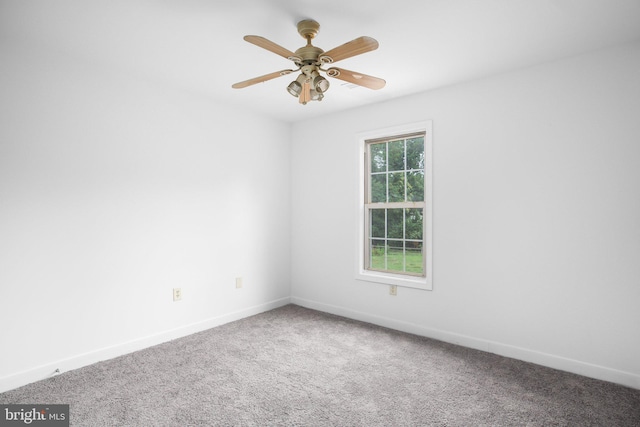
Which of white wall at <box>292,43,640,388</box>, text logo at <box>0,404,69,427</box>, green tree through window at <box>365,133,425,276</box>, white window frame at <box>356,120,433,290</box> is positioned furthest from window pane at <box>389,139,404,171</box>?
text logo at <box>0,404,69,427</box>

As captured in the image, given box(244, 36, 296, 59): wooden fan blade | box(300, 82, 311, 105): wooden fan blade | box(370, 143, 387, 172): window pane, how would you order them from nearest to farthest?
1. box(244, 36, 296, 59): wooden fan blade
2. box(300, 82, 311, 105): wooden fan blade
3. box(370, 143, 387, 172): window pane

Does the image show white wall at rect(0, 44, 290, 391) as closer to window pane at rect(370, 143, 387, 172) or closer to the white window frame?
the white window frame

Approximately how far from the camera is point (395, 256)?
385 cm

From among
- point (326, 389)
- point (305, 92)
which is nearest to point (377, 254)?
point (326, 389)

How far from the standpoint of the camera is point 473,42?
8.13 ft

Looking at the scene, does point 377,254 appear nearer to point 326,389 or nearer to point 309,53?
point 326,389

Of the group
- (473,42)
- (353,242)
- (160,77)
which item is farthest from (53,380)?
(473,42)

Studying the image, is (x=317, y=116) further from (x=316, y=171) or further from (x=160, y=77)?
(x=160, y=77)

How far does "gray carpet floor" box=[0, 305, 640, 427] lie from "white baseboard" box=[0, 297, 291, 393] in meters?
0.07

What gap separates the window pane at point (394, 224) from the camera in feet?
12.5

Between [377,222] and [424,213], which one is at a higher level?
[424,213]

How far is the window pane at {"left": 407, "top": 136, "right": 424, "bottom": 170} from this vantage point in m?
3.64

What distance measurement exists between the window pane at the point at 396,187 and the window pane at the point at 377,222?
8.1 inches

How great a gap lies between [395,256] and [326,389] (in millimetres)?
1782
